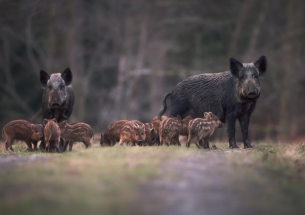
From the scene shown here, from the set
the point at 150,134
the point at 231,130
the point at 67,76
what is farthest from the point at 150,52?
the point at 231,130

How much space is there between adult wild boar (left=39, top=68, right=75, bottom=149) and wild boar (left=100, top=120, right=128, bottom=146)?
3.07 ft

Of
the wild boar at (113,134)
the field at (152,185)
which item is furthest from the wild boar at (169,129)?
the field at (152,185)

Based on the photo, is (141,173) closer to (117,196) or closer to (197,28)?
(117,196)

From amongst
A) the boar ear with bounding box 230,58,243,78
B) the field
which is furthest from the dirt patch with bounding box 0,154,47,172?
the boar ear with bounding box 230,58,243,78

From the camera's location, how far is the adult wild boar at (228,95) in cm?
816

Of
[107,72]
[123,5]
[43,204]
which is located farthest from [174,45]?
[43,204]

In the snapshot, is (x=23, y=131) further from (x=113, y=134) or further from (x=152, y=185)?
(x=152, y=185)

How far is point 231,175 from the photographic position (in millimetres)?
4918

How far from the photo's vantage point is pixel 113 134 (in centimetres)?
851

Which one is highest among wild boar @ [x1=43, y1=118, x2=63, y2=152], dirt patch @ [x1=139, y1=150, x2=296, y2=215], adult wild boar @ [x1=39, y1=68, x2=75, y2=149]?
adult wild boar @ [x1=39, y1=68, x2=75, y2=149]

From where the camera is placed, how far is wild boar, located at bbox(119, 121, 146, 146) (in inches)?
313

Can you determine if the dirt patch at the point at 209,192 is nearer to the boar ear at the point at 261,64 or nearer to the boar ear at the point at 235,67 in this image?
the boar ear at the point at 235,67

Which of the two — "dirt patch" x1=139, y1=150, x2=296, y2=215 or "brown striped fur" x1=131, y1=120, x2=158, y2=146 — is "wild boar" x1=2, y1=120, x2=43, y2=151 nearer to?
"brown striped fur" x1=131, y1=120, x2=158, y2=146

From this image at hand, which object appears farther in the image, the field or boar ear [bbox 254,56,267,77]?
boar ear [bbox 254,56,267,77]
